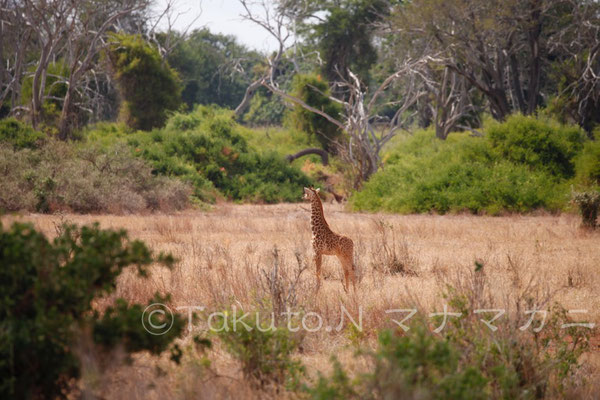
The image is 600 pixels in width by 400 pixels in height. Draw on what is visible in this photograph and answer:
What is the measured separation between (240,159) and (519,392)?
2075cm

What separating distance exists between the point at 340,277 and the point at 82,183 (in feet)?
31.8

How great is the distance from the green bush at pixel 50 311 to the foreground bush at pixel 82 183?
12.3m

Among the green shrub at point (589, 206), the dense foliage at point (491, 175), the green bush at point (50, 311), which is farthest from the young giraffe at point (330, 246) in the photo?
the dense foliage at point (491, 175)

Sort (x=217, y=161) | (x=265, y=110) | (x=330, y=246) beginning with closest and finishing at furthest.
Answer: (x=330, y=246) < (x=217, y=161) < (x=265, y=110)

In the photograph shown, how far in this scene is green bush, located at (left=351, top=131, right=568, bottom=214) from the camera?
16.7 meters

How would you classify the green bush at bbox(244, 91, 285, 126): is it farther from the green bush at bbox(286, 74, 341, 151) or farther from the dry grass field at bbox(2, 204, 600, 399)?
the dry grass field at bbox(2, 204, 600, 399)

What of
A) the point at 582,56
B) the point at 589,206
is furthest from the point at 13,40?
the point at 589,206

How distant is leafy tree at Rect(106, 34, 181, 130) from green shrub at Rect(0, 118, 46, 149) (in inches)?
418

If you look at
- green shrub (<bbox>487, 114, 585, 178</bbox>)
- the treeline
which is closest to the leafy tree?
the treeline

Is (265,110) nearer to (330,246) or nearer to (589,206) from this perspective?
(589,206)

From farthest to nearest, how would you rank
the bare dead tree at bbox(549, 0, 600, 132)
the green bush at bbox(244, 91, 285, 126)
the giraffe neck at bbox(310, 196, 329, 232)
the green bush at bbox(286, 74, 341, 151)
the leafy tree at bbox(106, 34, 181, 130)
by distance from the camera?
the green bush at bbox(244, 91, 285, 126), the green bush at bbox(286, 74, 341, 151), the leafy tree at bbox(106, 34, 181, 130), the bare dead tree at bbox(549, 0, 600, 132), the giraffe neck at bbox(310, 196, 329, 232)

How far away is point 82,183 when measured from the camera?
15727 millimetres

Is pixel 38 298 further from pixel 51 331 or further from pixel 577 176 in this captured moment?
pixel 577 176

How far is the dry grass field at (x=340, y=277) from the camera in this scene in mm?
4582
